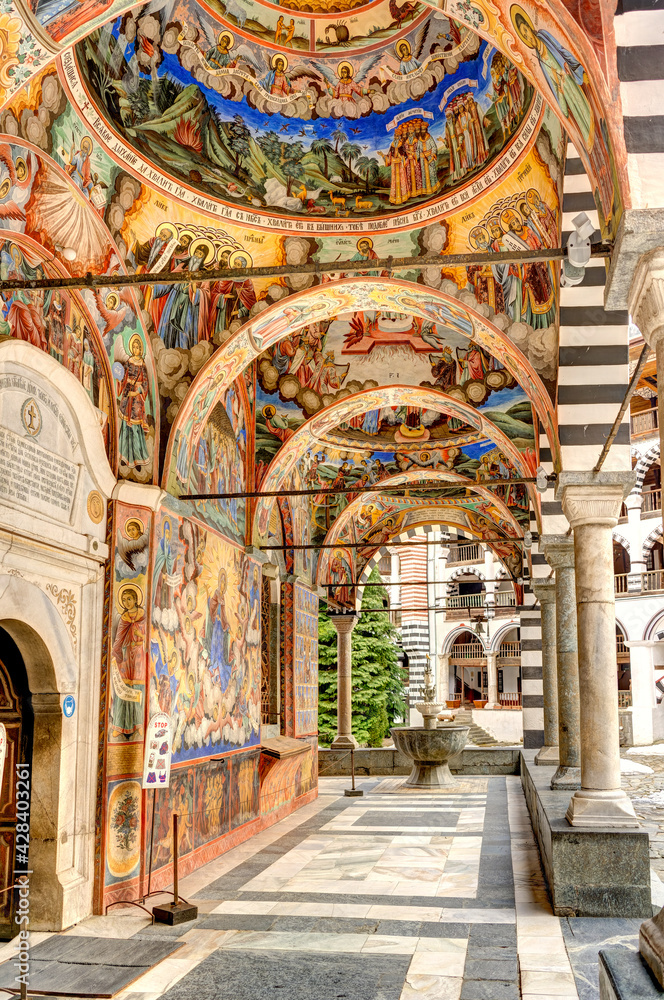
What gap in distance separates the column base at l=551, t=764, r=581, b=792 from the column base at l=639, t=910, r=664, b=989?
6.38 metres

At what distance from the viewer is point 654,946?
392 cm

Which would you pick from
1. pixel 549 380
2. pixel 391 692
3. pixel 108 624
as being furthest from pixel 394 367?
pixel 391 692

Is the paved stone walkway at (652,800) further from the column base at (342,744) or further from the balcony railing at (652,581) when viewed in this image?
the balcony railing at (652,581)

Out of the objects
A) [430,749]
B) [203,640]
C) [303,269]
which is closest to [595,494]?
[303,269]

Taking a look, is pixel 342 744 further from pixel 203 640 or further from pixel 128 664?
pixel 128 664

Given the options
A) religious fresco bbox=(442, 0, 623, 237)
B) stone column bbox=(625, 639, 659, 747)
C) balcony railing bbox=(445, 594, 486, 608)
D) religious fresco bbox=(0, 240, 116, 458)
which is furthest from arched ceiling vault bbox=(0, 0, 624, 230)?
balcony railing bbox=(445, 594, 486, 608)

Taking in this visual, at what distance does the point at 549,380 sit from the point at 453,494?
38.2ft

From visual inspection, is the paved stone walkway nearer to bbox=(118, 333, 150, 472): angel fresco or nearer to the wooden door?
the wooden door

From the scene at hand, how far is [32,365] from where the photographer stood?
7.39 metres

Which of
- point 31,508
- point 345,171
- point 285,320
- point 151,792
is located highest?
point 345,171

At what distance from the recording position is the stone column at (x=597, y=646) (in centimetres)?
786

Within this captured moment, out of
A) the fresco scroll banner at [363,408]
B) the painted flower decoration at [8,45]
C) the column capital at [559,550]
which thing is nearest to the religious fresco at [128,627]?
the painted flower decoration at [8,45]

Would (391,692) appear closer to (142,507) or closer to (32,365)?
(142,507)

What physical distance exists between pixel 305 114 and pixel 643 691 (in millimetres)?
24180
